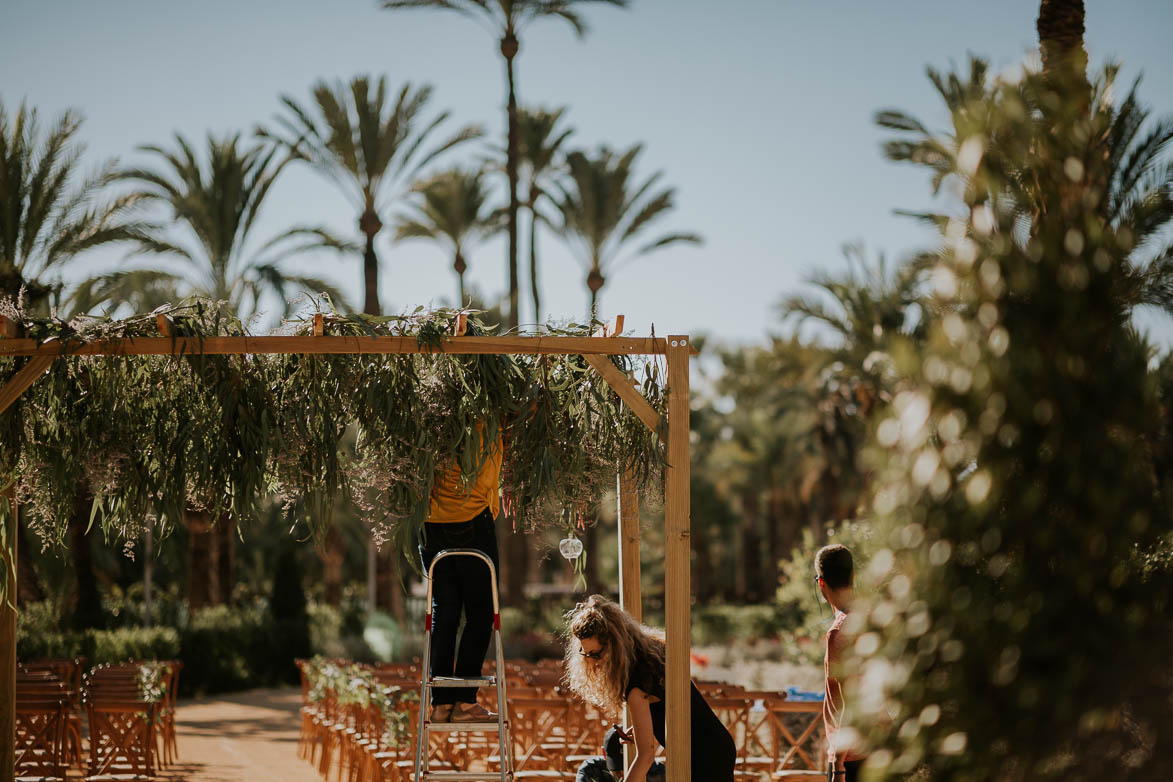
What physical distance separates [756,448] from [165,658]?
70.9 ft

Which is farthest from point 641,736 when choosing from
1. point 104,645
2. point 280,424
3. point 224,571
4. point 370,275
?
point 224,571

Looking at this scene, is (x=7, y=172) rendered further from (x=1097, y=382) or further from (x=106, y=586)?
(x=106, y=586)

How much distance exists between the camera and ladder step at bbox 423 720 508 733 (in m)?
6.55

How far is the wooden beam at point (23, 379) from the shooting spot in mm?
6637

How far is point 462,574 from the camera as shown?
7133 mm

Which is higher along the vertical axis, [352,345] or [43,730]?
[352,345]

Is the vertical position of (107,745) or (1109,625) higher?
(1109,625)

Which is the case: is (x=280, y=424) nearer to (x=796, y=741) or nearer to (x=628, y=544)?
(x=628, y=544)

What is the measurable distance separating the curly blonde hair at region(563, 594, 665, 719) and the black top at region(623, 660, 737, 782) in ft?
0.11

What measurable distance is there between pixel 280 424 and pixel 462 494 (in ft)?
4.18

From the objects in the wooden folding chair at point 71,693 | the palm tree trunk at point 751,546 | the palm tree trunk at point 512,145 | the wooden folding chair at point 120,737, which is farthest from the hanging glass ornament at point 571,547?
the palm tree trunk at point 751,546

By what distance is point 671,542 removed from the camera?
6.35 metres

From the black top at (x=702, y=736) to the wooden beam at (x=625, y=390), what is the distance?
1415mm

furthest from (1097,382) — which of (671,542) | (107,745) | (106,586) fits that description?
(106,586)
